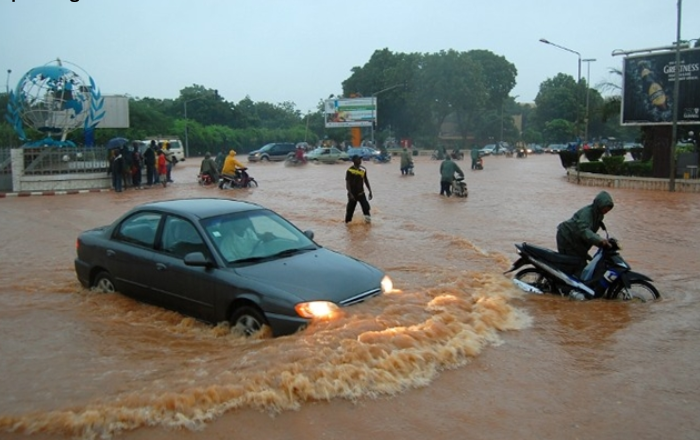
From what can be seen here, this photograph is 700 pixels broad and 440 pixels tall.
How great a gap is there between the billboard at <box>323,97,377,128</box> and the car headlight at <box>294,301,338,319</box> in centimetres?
7177

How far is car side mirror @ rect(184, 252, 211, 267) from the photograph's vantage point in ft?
21.1

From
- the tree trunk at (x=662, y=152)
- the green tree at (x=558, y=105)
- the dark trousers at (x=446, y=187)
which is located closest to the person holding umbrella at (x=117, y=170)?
the dark trousers at (x=446, y=187)

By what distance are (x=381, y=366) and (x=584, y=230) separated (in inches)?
144

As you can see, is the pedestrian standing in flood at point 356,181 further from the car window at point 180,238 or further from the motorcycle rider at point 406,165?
the motorcycle rider at point 406,165

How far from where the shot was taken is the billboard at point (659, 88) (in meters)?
26.2

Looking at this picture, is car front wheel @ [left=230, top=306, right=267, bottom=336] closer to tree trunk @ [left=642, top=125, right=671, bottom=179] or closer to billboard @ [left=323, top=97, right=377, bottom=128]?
tree trunk @ [left=642, top=125, right=671, bottom=179]

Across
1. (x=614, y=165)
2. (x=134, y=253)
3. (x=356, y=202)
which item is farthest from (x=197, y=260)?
(x=614, y=165)

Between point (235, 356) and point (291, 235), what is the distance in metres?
2.12

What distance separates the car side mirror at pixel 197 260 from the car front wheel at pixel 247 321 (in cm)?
59

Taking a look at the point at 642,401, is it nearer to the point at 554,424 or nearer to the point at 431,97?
the point at 554,424

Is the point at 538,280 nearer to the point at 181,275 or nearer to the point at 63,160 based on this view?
the point at 181,275

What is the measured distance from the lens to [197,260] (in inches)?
254

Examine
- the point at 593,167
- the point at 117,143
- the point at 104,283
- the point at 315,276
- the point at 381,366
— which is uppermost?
the point at 117,143

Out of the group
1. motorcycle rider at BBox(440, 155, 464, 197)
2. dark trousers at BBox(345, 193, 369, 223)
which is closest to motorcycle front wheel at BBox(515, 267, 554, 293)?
dark trousers at BBox(345, 193, 369, 223)
